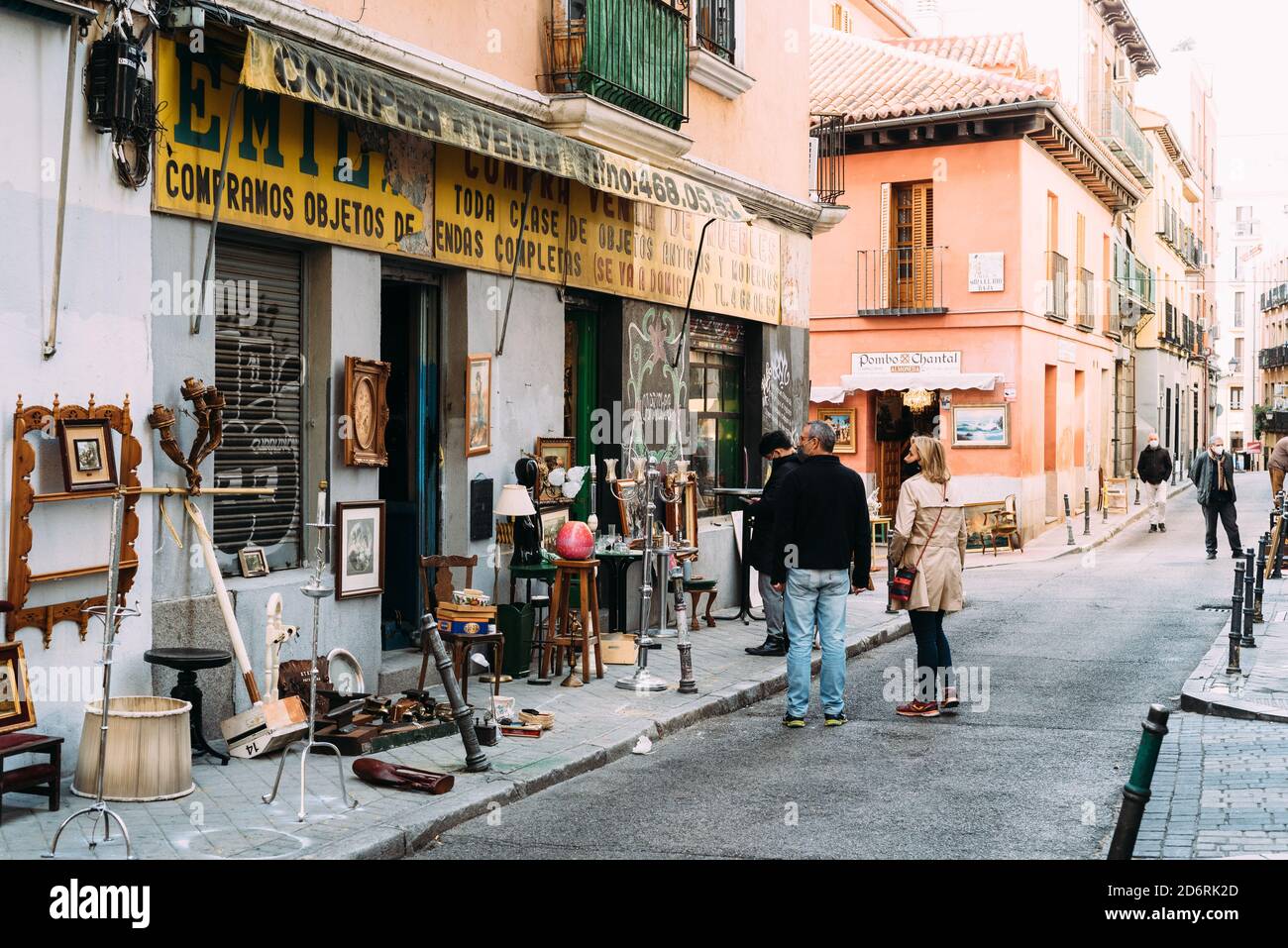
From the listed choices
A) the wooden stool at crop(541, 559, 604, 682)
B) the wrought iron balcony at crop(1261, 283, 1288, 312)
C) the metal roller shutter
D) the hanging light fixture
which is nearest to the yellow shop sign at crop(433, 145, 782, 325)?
the metal roller shutter

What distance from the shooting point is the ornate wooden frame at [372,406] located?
9234 millimetres

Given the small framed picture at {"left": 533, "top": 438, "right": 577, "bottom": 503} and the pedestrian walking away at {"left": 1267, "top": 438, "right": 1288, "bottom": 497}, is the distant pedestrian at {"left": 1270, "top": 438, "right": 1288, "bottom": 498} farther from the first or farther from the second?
the small framed picture at {"left": 533, "top": 438, "right": 577, "bottom": 503}

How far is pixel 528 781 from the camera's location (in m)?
7.57

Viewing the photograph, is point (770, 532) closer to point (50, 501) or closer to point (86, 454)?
point (86, 454)

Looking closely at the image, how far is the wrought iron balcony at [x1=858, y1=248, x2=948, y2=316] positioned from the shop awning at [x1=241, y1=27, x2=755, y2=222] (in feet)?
49.1

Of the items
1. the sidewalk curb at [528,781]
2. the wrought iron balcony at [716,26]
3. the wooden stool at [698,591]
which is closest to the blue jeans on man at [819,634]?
the sidewalk curb at [528,781]

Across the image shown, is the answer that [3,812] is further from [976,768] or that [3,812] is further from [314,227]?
[976,768]

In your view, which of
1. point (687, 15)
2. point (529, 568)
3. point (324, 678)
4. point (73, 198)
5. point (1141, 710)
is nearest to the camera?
point (73, 198)

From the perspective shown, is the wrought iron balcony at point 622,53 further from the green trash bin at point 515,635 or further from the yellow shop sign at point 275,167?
the green trash bin at point 515,635

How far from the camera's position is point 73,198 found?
714 cm

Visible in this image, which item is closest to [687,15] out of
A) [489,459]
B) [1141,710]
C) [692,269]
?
[692,269]

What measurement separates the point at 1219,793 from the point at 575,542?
491 centimetres

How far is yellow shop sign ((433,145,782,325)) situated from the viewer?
1051 cm

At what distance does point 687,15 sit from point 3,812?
995 cm
